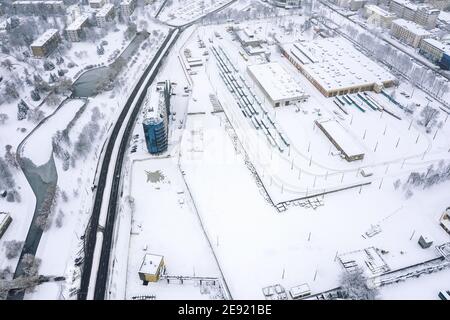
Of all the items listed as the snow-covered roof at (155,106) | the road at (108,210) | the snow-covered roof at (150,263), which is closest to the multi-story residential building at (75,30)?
the road at (108,210)

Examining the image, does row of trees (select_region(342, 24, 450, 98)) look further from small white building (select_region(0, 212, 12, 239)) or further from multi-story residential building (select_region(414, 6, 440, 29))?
small white building (select_region(0, 212, 12, 239))

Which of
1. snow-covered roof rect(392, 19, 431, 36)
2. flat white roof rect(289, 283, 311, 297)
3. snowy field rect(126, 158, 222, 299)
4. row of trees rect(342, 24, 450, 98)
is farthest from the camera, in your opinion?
snow-covered roof rect(392, 19, 431, 36)

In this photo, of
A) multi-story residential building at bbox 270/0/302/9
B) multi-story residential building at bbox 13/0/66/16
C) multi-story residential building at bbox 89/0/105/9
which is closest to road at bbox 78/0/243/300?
multi-story residential building at bbox 89/0/105/9

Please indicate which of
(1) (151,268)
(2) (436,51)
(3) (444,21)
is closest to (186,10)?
(2) (436,51)

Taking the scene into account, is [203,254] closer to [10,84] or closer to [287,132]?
[287,132]

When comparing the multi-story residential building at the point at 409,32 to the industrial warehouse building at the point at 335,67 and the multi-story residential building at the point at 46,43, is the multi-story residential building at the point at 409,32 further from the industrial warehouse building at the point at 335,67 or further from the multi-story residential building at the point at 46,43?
the multi-story residential building at the point at 46,43
